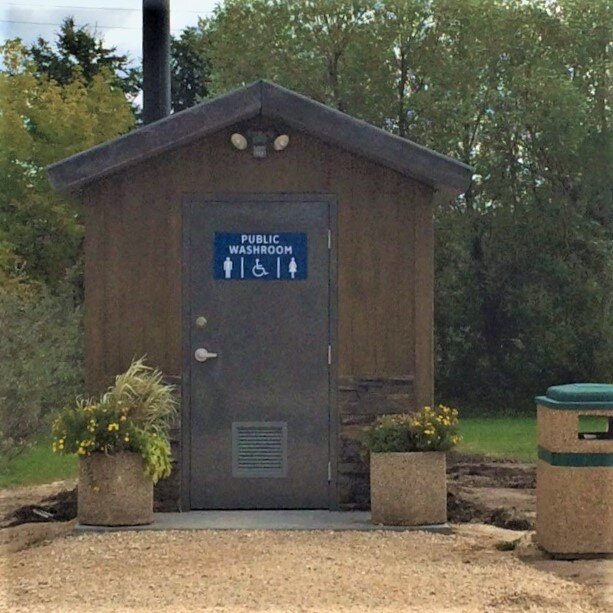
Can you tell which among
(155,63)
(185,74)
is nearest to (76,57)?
(185,74)

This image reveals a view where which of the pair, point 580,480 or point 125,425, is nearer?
point 580,480

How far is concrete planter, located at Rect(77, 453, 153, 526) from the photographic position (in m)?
8.51

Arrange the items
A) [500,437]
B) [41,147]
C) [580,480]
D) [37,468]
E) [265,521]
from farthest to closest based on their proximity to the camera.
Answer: [41,147], [500,437], [37,468], [265,521], [580,480]

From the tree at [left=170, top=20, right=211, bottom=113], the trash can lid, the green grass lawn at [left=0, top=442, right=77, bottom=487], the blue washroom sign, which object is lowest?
the green grass lawn at [left=0, top=442, right=77, bottom=487]

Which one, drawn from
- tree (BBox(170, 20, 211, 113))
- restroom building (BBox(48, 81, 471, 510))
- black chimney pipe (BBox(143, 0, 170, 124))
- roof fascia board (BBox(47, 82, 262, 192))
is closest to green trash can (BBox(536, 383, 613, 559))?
restroom building (BBox(48, 81, 471, 510))

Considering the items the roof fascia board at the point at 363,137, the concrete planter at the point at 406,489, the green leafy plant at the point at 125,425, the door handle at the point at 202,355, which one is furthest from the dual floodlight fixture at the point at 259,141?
the concrete planter at the point at 406,489

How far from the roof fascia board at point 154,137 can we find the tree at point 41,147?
50.6ft

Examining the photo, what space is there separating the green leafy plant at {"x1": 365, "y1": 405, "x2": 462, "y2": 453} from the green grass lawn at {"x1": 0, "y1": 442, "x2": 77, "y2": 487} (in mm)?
5530

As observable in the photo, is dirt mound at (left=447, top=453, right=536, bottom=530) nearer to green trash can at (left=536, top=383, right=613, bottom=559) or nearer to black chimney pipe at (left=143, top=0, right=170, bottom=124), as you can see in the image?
green trash can at (left=536, top=383, right=613, bottom=559)

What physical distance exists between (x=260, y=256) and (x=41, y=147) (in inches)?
708

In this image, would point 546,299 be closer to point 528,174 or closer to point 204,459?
point 528,174

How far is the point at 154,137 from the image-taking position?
9.04m

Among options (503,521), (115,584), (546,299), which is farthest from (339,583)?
(546,299)

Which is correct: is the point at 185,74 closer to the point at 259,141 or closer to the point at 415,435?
the point at 259,141
